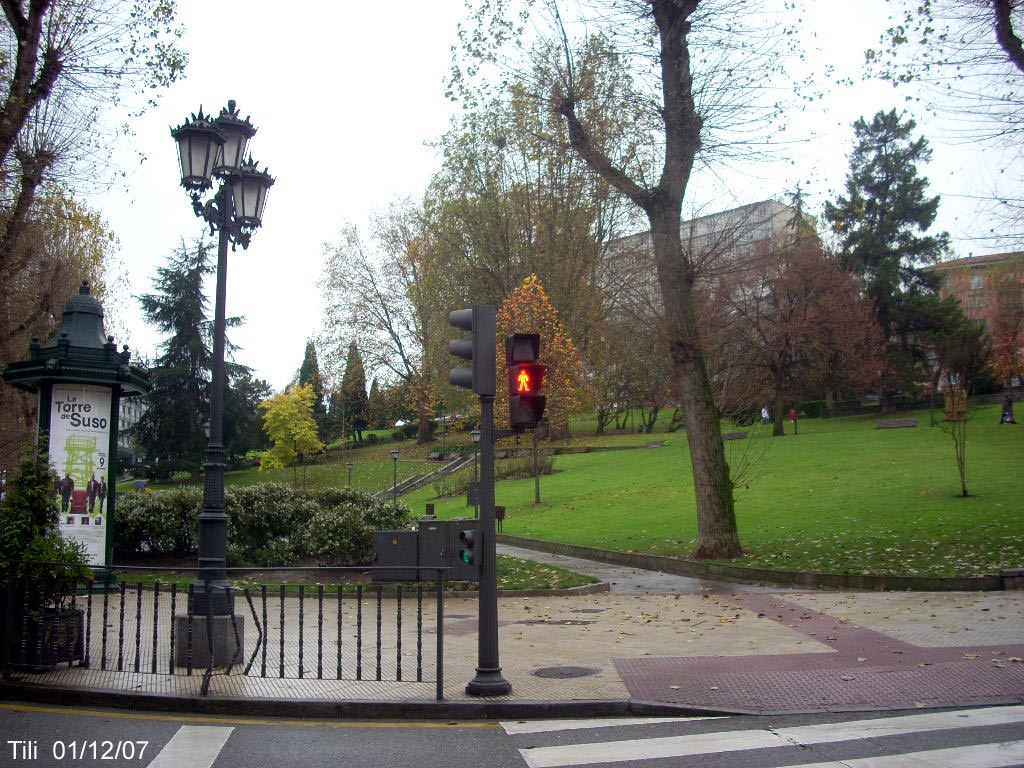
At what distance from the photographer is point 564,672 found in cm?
874

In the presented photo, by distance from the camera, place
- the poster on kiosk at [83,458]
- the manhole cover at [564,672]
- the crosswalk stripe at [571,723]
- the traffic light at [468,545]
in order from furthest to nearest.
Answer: the poster on kiosk at [83,458]
the manhole cover at [564,672]
the traffic light at [468,545]
the crosswalk stripe at [571,723]

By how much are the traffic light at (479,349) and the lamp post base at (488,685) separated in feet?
8.38

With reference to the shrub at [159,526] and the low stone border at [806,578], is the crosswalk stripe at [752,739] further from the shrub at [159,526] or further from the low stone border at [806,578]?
the shrub at [159,526]

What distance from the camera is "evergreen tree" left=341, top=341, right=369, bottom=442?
66062 millimetres

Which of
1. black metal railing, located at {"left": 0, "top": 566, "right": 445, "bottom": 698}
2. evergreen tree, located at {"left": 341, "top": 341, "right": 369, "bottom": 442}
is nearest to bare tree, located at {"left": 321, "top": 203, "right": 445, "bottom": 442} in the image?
evergreen tree, located at {"left": 341, "top": 341, "right": 369, "bottom": 442}

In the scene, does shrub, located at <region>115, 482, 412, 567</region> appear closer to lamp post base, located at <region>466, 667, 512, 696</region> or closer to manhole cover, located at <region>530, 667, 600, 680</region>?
manhole cover, located at <region>530, 667, 600, 680</region>

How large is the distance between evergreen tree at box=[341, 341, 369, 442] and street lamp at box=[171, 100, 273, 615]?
2200 inches

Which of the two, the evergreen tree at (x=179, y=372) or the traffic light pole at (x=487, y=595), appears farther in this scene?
the evergreen tree at (x=179, y=372)

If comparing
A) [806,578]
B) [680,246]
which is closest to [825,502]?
[806,578]

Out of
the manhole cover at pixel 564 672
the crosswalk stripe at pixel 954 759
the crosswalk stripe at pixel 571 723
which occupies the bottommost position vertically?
the manhole cover at pixel 564 672

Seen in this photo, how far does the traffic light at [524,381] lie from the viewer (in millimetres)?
8062

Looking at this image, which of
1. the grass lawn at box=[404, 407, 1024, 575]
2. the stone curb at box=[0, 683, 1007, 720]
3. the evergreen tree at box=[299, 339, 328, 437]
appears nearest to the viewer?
the stone curb at box=[0, 683, 1007, 720]

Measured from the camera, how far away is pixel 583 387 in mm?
46625

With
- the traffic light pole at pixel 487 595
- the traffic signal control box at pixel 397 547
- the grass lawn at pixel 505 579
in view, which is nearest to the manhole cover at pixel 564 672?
the traffic light pole at pixel 487 595
